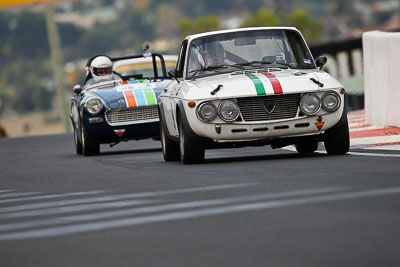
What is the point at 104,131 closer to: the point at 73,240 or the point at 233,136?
the point at 233,136

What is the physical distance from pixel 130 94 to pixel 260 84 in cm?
543

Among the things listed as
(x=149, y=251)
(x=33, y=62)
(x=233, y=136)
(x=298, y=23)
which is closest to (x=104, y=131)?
(x=233, y=136)

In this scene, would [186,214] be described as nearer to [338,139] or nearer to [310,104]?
[310,104]

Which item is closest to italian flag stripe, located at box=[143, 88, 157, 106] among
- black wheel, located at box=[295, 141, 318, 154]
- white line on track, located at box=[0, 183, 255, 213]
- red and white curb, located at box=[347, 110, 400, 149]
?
red and white curb, located at box=[347, 110, 400, 149]

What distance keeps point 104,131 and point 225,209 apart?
30.8 feet

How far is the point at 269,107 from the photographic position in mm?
11977

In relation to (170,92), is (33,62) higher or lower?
lower

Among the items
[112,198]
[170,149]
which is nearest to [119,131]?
[170,149]

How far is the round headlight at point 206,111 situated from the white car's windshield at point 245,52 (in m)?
0.88

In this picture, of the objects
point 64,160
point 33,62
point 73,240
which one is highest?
point 73,240

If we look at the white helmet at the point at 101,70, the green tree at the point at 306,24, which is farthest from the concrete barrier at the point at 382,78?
the green tree at the point at 306,24

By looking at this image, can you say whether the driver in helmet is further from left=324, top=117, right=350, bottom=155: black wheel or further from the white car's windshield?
left=324, top=117, right=350, bottom=155: black wheel

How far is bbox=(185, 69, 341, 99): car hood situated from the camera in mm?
11906

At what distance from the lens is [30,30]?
651ft
